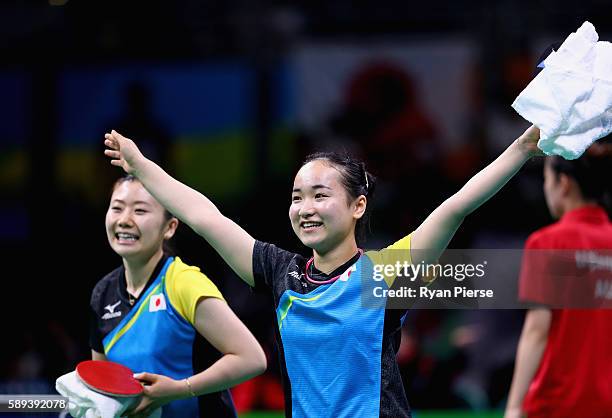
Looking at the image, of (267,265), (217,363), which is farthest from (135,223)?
(267,265)

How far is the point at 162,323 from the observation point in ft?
16.4

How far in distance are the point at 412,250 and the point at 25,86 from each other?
682cm

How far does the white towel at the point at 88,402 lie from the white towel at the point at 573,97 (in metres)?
1.92

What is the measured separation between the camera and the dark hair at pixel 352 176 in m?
4.48

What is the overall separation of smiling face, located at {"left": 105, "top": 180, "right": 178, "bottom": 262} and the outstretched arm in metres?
0.47

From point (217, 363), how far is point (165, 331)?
0.31m

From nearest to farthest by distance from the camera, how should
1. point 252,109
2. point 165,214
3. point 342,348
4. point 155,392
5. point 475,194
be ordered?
1. point 475,194
2. point 342,348
3. point 155,392
4. point 165,214
5. point 252,109

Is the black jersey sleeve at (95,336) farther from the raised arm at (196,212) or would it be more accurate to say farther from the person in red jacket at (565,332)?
the person in red jacket at (565,332)

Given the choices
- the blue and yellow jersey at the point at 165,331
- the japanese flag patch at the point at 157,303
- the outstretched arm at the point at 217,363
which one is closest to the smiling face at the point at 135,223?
the blue and yellow jersey at the point at 165,331

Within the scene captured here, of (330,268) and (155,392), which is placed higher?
(330,268)

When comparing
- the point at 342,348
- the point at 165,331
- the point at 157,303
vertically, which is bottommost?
the point at 342,348

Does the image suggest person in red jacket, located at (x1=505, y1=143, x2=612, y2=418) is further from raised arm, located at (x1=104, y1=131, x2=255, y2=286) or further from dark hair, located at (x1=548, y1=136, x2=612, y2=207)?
raised arm, located at (x1=104, y1=131, x2=255, y2=286)

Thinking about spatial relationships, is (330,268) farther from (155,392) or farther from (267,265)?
(155,392)

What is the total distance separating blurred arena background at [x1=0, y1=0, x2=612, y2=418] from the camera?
988 cm
